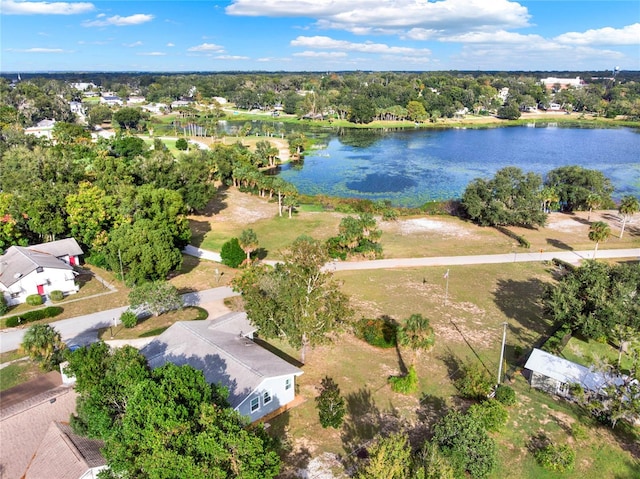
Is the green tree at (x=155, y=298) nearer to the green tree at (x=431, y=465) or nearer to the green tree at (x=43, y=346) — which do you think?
the green tree at (x=43, y=346)

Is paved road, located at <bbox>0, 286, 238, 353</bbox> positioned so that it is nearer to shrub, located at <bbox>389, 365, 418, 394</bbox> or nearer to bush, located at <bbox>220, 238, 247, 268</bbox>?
bush, located at <bbox>220, 238, 247, 268</bbox>

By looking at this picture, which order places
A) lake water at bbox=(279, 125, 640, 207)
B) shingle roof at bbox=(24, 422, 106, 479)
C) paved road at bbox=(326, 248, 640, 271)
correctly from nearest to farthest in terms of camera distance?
1. shingle roof at bbox=(24, 422, 106, 479)
2. paved road at bbox=(326, 248, 640, 271)
3. lake water at bbox=(279, 125, 640, 207)

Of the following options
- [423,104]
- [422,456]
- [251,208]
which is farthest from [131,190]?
[423,104]

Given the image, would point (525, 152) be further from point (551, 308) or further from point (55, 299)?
point (55, 299)

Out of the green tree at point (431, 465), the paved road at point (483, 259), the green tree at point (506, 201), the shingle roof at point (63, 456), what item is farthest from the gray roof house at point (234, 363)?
the green tree at point (506, 201)

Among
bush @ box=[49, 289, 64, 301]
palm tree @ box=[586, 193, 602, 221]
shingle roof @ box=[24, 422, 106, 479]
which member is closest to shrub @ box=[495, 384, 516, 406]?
shingle roof @ box=[24, 422, 106, 479]

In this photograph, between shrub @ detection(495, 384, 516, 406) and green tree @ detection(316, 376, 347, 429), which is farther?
shrub @ detection(495, 384, 516, 406)

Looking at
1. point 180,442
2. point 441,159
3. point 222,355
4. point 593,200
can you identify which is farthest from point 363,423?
point 441,159
